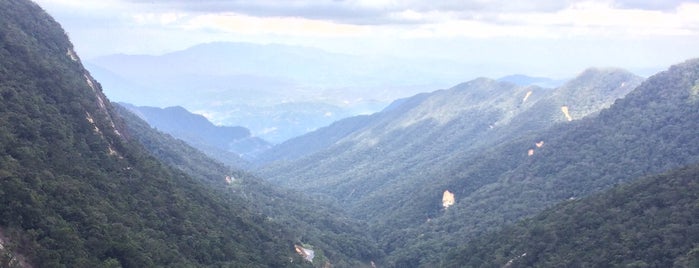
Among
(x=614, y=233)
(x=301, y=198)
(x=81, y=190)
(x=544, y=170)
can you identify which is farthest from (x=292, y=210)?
(x=81, y=190)

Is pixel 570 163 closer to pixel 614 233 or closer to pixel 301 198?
pixel 301 198

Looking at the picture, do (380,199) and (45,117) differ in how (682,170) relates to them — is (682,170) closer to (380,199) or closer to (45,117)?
(45,117)

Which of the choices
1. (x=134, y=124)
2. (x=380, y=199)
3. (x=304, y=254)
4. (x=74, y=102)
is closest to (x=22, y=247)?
(x=74, y=102)

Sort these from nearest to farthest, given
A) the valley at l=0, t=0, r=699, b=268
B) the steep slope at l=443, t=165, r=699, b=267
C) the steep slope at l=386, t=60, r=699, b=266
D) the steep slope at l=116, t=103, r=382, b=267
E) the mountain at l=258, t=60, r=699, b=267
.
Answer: the valley at l=0, t=0, r=699, b=268 < the steep slope at l=443, t=165, r=699, b=267 < the steep slope at l=116, t=103, r=382, b=267 < the steep slope at l=386, t=60, r=699, b=266 < the mountain at l=258, t=60, r=699, b=267

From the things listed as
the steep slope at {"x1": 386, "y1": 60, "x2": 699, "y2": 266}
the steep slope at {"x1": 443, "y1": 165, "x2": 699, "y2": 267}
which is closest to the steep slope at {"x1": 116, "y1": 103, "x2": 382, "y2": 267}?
the steep slope at {"x1": 386, "y1": 60, "x2": 699, "y2": 266}

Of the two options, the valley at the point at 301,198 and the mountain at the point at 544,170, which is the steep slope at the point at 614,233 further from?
the mountain at the point at 544,170

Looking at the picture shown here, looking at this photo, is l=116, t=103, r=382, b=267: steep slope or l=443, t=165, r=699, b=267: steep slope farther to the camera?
l=116, t=103, r=382, b=267: steep slope

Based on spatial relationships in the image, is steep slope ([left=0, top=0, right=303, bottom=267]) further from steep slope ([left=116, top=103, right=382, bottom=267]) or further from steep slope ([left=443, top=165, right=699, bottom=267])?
steep slope ([left=443, top=165, right=699, bottom=267])
